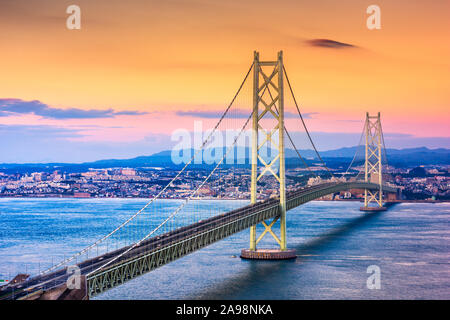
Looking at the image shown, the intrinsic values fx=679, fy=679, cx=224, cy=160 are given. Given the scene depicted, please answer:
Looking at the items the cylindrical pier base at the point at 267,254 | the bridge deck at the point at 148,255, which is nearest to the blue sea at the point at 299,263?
the cylindrical pier base at the point at 267,254

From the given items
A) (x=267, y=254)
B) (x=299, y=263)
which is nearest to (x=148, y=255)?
(x=267, y=254)

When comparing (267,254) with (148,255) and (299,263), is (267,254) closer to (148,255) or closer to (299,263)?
(299,263)

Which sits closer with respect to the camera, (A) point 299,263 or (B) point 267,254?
(A) point 299,263

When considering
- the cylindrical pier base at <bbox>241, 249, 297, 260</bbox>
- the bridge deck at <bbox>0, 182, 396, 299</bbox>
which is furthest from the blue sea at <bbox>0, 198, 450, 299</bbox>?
the bridge deck at <bbox>0, 182, 396, 299</bbox>

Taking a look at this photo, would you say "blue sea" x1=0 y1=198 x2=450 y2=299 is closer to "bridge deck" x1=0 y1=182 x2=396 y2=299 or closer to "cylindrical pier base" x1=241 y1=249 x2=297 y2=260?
"cylindrical pier base" x1=241 y1=249 x2=297 y2=260
